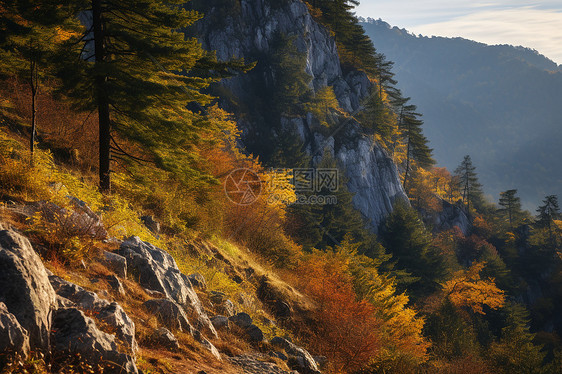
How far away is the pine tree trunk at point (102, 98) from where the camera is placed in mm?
9328

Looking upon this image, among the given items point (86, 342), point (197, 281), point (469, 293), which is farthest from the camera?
point (469, 293)

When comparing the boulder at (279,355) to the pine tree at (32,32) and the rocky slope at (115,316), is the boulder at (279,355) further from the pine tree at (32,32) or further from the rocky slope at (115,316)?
the pine tree at (32,32)

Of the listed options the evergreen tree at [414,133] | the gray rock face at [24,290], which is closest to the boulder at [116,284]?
the gray rock face at [24,290]

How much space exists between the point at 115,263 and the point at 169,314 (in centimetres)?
150

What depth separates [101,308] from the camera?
439cm

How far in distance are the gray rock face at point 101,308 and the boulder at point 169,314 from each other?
3.76 feet

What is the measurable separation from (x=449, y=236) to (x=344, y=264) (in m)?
44.0

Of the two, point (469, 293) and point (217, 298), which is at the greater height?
point (217, 298)

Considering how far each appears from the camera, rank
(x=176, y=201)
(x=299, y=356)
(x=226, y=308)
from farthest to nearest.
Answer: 1. (x=176, y=201)
2. (x=226, y=308)
3. (x=299, y=356)

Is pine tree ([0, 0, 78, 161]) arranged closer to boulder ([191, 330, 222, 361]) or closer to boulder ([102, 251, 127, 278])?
boulder ([102, 251, 127, 278])

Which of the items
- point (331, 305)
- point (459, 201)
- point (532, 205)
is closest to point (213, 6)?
point (331, 305)

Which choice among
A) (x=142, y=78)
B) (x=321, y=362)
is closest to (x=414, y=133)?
(x=321, y=362)

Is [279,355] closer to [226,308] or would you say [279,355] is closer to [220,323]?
[220,323]

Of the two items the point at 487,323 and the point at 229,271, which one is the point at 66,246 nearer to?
the point at 229,271
